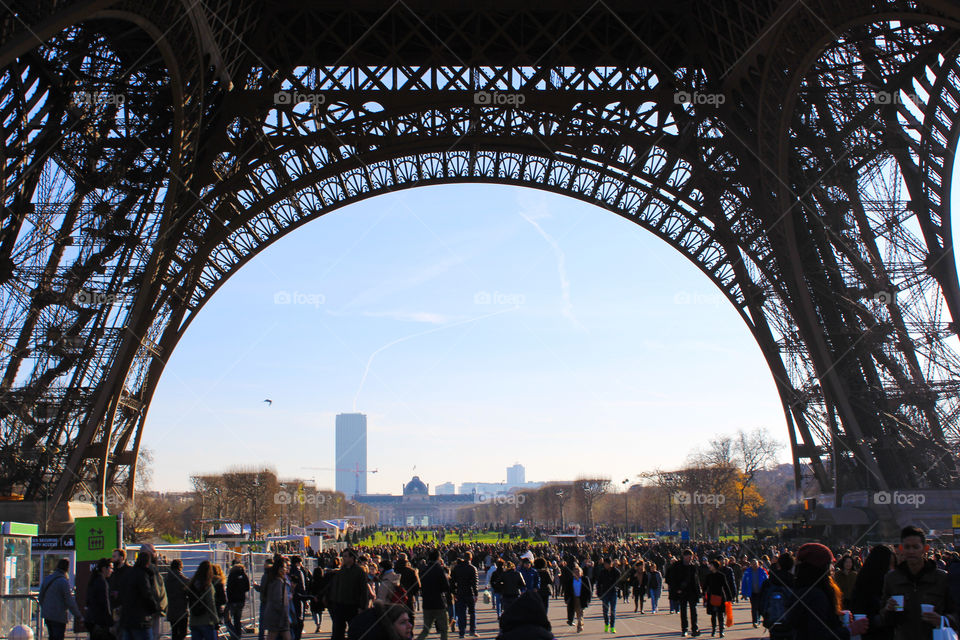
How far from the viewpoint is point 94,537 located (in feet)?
71.8

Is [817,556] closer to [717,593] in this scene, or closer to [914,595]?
[914,595]

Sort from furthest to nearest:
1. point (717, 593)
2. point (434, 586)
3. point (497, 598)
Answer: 1. point (497, 598)
2. point (717, 593)
3. point (434, 586)

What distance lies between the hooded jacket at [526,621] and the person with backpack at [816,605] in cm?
227

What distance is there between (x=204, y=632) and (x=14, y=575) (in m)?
4.90

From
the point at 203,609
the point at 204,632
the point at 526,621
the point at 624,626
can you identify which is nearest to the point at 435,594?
the point at 204,632

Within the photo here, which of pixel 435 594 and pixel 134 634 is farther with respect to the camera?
pixel 435 594

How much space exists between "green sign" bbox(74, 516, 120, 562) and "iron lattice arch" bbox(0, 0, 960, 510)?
31.4ft

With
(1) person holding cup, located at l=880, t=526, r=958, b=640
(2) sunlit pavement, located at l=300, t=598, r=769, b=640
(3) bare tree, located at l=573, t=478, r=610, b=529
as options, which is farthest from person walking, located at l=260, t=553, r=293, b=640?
(3) bare tree, located at l=573, t=478, r=610, b=529

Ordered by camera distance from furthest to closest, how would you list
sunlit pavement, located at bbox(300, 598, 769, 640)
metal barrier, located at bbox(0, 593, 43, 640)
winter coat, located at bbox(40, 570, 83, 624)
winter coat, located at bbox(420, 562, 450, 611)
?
sunlit pavement, located at bbox(300, 598, 769, 640) → winter coat, located at bbox(420, 562, 450, 611) → metal barrier, located at bbox(0, 593, 43, 640) → winter coat, located at bbox(40, 570, 83, 624)

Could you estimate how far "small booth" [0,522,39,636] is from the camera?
48.4ft

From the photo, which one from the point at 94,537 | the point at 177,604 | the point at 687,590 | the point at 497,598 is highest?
the point at 94,537

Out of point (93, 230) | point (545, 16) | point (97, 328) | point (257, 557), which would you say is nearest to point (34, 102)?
point (93, 230)

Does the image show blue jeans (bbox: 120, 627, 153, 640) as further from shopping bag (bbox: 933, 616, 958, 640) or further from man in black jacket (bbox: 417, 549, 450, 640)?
shopping bag (bbox: 933, 616, 958, 640)

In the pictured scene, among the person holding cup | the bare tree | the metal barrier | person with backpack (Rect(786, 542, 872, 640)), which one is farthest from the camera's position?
the bare tree
